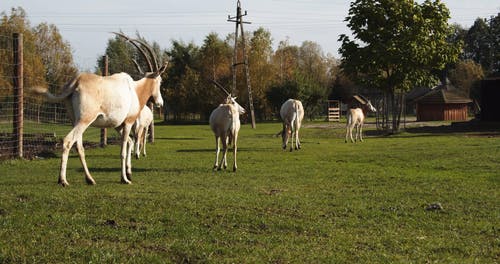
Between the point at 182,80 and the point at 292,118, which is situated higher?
the point at 182,80

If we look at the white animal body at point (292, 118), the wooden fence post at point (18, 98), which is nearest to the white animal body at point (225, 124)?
the wooden fence post at point (18, 98)

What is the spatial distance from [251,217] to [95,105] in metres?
4.15

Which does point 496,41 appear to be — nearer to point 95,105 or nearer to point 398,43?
point 398,43

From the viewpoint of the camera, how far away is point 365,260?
519 cm

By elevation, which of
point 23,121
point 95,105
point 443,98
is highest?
point 443,98

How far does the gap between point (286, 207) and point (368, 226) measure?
146 centimetres

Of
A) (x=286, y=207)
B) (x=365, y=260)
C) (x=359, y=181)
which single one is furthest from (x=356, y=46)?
(x=365, y=260)

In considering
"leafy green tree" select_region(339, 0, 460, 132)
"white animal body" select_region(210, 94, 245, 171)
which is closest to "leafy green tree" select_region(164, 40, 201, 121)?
"leafy green tree" select_region(339, 0, 460, 132)

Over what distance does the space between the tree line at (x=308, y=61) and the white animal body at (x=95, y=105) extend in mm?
5932

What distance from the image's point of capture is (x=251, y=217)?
697cm

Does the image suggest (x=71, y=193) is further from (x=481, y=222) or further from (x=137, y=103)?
(x=481, y=222)

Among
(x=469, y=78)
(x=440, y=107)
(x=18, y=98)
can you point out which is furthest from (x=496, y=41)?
(x=18, y=98)

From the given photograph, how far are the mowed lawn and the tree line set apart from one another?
783 centimetres

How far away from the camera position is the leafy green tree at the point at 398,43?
32.7m
